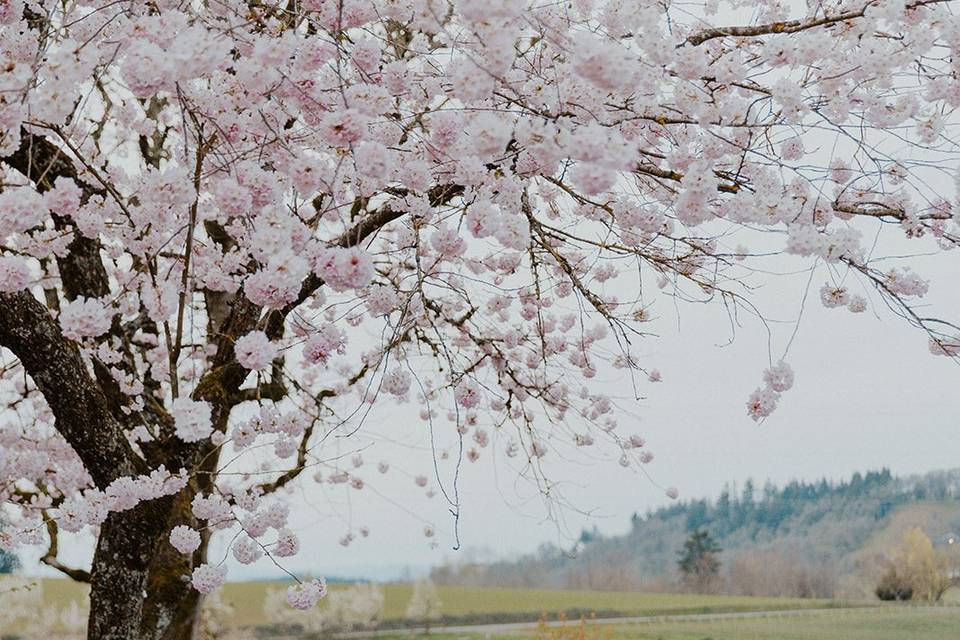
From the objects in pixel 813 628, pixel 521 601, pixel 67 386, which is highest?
pixel 67 386

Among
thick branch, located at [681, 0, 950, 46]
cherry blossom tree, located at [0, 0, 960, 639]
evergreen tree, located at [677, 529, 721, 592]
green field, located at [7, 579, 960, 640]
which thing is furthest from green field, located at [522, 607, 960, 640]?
thick branch, located at [681, 0, 950, 46]

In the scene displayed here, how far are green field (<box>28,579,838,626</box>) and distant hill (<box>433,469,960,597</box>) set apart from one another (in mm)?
A: 66

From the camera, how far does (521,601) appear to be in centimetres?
586

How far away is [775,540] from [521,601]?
1731 mm

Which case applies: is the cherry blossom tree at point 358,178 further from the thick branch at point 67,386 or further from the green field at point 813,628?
the green field at point 813,628

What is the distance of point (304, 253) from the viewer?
1.50 m

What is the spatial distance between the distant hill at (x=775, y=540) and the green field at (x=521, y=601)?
66 millimetres

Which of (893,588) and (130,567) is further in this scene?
(893,588)

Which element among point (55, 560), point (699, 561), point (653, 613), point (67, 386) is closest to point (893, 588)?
point (699, 561)

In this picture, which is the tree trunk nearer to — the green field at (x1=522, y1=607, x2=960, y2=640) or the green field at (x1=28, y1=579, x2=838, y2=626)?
the green field at (x1=28, y1=579, x2=838, y2=626)

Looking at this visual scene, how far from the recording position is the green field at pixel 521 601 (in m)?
5.79

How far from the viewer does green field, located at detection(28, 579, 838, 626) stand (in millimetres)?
5793

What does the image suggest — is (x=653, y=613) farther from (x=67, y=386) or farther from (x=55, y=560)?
(x=67, y=386)

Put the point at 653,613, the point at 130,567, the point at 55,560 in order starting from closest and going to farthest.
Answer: the point at 130,567, the point at 55,560, the point at 653,613
